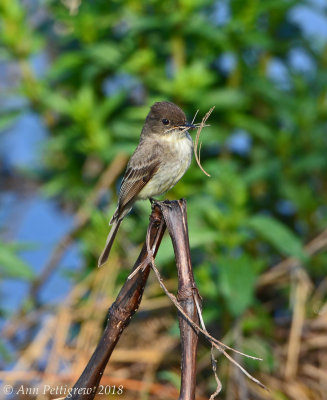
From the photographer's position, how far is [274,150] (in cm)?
457

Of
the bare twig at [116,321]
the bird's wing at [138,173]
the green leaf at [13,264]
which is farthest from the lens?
Answer: the green leaf at [13,264]

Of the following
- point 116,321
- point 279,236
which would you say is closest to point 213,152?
point 279,236

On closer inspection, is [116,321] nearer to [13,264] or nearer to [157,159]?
[157,159]

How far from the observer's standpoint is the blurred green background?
3918 millimetres

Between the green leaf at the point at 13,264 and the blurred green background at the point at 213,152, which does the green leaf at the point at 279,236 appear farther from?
the green leaf at the point at 13,264

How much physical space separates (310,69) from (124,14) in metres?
1.45

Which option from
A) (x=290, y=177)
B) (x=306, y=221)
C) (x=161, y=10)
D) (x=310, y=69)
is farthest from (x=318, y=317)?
(x=161, y=10)

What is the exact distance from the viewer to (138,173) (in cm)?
346

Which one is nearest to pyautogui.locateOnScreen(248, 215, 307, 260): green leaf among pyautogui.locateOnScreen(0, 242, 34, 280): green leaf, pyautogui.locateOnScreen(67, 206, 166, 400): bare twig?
pyautogui.locateOnScreen(0, 242, 34, 280): green leaf

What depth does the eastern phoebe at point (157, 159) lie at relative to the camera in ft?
10.8

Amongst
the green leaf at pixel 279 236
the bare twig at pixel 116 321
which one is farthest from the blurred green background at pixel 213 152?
the bare twig at pixel 116 321

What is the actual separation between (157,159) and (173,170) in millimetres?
195

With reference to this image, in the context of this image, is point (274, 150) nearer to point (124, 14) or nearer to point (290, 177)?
point (290, 177)

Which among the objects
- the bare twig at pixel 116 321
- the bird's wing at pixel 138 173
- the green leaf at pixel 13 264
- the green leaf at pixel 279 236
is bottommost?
the green leaf at pixel 13 264
